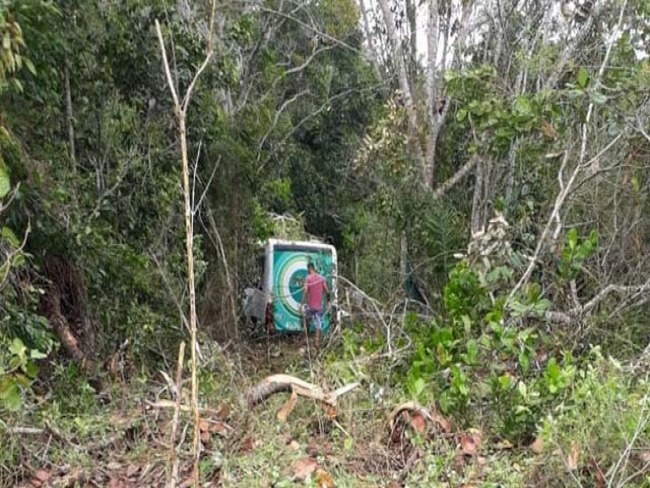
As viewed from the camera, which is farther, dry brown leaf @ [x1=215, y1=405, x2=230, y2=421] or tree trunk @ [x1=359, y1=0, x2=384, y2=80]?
tree trunk @ [x1=359, y1=0, x2=384, y2=80]

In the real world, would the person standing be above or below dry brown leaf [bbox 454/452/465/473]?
below

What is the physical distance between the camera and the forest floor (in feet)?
11.1

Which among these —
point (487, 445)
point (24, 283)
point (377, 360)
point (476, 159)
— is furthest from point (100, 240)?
point (476, 159)

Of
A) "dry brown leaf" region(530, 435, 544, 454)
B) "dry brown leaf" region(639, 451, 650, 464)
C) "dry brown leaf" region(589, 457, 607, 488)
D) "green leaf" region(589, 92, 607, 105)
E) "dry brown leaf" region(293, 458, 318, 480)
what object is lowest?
"dry brown leaf" region(293, 458, 318, 480)

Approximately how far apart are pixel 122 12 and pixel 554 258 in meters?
4.23

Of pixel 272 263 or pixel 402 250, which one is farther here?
pixel 272 263

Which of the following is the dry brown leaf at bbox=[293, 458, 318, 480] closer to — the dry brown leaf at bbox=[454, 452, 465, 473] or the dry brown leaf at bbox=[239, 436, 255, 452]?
the dry brown leaf at bbox=[239, 436, 255, 452]

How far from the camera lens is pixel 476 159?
27.9 ft

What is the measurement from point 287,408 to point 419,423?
29.8 inches

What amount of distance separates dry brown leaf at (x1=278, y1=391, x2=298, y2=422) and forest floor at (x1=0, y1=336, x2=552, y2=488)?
4cm

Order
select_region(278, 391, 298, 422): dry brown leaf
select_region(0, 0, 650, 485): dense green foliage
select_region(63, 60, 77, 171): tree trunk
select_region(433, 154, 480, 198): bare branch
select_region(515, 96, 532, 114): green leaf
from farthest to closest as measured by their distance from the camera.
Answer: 1. select_region(433, 154, 480, 198): bare branch
2. select_region(63, 60, 77, 171): tree trunk
3. select_region(515, 96, 532, 114): green leaf
4. select_region(0, 0, 650, 485): dense green foliage
5. select_region(278, 391, 298, 422): dry brown leaf

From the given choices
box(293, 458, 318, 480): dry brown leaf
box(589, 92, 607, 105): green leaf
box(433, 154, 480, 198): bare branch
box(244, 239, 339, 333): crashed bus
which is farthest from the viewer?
box(244, 239, 339, 333): crashed bus

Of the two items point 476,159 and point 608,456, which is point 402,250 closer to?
point 476,159

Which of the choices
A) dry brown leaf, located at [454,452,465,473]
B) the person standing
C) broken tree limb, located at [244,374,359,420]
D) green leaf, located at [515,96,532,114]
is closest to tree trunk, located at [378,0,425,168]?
the person standing
